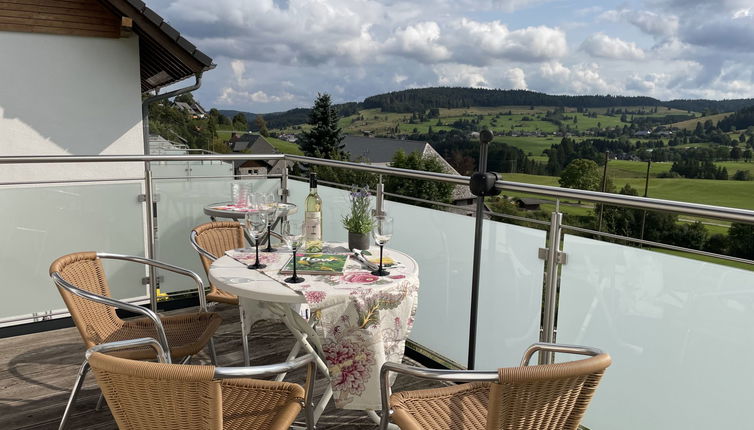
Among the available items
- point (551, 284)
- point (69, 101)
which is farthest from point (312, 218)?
point (69, 101)

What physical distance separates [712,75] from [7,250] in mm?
130686

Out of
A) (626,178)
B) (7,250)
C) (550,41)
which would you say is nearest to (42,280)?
(7,250)

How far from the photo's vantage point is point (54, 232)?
170 inches

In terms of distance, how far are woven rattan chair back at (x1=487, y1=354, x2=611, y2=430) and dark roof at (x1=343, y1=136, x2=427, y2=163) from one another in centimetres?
7079

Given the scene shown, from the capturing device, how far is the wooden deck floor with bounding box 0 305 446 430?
296 centimetres

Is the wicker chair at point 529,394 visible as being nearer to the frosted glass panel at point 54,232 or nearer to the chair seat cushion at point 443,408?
the chair seat cushion at point 443,408

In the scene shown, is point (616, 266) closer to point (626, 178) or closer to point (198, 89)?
point (198, 89)

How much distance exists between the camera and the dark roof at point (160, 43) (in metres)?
8.05

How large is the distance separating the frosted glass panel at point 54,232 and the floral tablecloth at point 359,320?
2605 mm

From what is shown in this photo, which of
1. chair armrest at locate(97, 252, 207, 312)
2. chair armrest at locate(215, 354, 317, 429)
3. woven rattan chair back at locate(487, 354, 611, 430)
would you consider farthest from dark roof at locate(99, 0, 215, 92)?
woven rattan chair back at locate(487, 354, 611, 430)

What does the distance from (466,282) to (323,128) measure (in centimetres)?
7273

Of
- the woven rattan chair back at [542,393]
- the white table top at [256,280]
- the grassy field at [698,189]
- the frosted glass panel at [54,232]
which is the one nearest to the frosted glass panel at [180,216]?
the frosted glass panel at [54,232]

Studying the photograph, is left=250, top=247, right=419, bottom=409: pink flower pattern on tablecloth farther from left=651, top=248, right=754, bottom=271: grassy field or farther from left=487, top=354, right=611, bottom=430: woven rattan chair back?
left=651, top=248, right=754, bottom=271: grassy field

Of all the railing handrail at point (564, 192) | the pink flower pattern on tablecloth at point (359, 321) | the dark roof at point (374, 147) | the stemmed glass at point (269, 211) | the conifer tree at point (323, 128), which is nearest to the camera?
the railing handrail at point (564, 192)
